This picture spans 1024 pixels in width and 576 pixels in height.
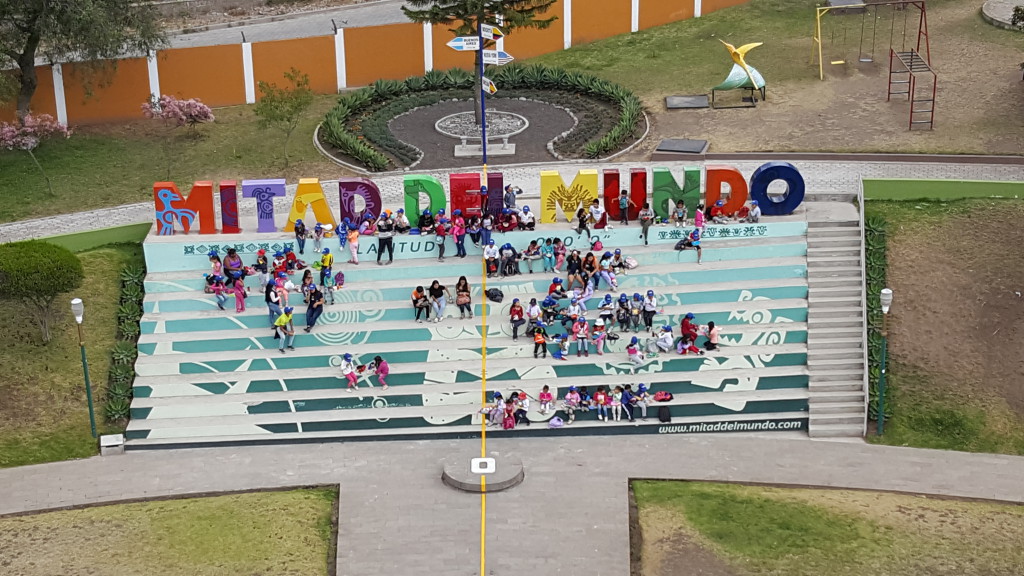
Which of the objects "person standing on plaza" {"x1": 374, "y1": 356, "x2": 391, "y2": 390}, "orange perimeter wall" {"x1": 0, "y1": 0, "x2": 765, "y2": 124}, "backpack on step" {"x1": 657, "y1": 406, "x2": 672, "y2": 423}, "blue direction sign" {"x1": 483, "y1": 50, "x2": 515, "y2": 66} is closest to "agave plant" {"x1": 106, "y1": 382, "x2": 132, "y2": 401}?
"person standing on plaza" {"x1": 374, "y1": 356, "x2": 391, "y2": 390}

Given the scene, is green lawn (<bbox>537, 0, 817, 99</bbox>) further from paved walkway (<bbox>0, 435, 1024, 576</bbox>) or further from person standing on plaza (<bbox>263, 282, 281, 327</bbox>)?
paved walkway (<bbox>0, 435, 1024, 576</bbox>)

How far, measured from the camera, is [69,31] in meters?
46.5

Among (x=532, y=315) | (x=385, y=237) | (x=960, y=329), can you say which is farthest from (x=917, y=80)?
(x=385, y=237)

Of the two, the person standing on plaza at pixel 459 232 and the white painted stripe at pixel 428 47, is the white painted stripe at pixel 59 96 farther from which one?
the person standing on plaza at pixel 459 232

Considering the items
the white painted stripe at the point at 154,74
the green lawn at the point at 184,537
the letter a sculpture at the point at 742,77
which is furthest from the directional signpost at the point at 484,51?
the green lawn at the point at 184,537

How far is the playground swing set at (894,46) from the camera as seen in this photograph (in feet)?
161

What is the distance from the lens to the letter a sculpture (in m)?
51.1

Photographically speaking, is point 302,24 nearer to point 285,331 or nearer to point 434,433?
point 285,331

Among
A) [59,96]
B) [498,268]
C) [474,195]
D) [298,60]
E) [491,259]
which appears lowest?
[498,268]

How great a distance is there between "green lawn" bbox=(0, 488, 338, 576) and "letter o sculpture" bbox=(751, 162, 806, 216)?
15474mm

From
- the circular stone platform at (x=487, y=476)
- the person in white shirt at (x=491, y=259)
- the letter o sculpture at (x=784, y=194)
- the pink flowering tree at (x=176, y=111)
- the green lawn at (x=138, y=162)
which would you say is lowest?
the circular stone platform at (x=487, y=476)

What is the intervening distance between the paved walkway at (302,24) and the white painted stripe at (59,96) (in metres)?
6.27

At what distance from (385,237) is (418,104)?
1211cm

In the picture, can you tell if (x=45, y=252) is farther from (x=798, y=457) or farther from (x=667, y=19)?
(x=667, y=19)
